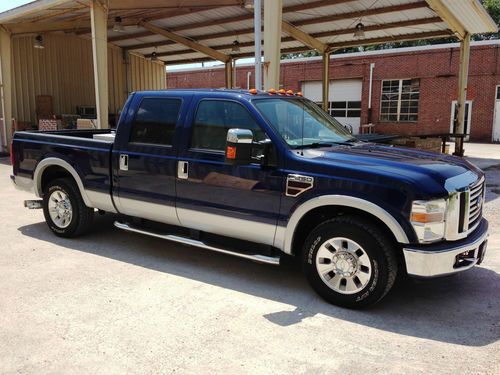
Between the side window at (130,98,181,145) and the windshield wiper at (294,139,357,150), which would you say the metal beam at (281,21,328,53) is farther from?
the windshield wiper at (294,139,357,150)

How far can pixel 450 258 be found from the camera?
12.3 feet

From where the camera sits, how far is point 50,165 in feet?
20.4

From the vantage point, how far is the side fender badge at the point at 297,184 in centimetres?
414

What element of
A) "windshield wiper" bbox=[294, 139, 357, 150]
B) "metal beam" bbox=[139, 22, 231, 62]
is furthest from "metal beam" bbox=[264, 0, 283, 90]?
"metal beam" bbox=[139, 22, 231, 62]

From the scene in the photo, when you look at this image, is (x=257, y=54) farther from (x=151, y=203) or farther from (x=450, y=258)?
(x=450, y=258)

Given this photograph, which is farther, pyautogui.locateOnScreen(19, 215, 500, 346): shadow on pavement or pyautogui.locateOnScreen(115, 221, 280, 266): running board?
pyautogui.locateOnScreen(115, 221, 280, 266): running board

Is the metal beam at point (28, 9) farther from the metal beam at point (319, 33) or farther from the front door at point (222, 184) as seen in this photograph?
the front door at point (222, 184)

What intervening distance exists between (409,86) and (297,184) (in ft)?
91.3

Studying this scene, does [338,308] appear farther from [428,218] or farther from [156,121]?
[156,121]

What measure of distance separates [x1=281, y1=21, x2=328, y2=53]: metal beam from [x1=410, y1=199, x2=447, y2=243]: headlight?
13749mm

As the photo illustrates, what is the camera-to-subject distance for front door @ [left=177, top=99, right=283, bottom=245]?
441cm

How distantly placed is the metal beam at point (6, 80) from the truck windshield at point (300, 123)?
14.2m

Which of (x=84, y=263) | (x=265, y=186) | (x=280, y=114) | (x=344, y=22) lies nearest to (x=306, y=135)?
(x=280, y=114)

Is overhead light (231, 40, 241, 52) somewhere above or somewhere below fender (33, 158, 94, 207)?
above
